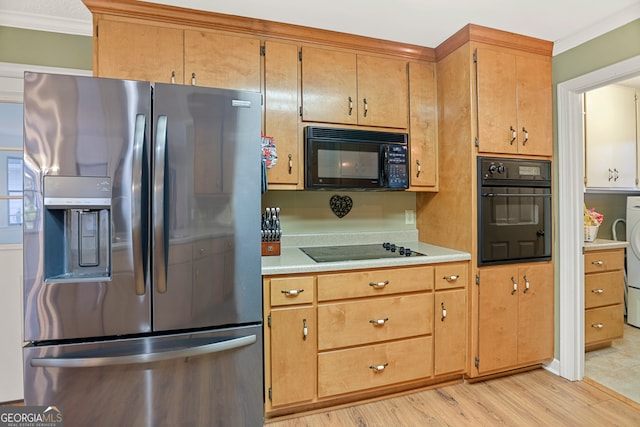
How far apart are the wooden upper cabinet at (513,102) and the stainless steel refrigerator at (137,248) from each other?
5.17 ft

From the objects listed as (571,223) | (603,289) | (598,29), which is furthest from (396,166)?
(603,289)

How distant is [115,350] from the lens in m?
1.33

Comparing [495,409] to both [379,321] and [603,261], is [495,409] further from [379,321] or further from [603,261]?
[603,261]

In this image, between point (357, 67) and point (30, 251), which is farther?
point (357, 67)

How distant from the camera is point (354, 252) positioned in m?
2.14

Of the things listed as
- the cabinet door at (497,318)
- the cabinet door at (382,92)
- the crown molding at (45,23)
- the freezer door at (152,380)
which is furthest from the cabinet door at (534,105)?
the crown molding at (45,23)

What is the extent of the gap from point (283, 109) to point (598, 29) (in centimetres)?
A: 210

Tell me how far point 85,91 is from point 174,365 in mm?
1239

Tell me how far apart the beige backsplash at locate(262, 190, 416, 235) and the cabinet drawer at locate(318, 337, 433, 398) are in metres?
0.93

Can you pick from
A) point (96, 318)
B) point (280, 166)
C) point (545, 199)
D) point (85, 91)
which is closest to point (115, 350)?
point (96, 318)

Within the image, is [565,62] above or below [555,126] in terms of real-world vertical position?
above

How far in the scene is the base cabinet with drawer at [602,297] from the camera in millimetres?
2553

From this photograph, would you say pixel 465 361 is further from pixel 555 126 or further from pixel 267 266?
pixel 555 126

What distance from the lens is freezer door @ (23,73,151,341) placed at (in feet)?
4.16
